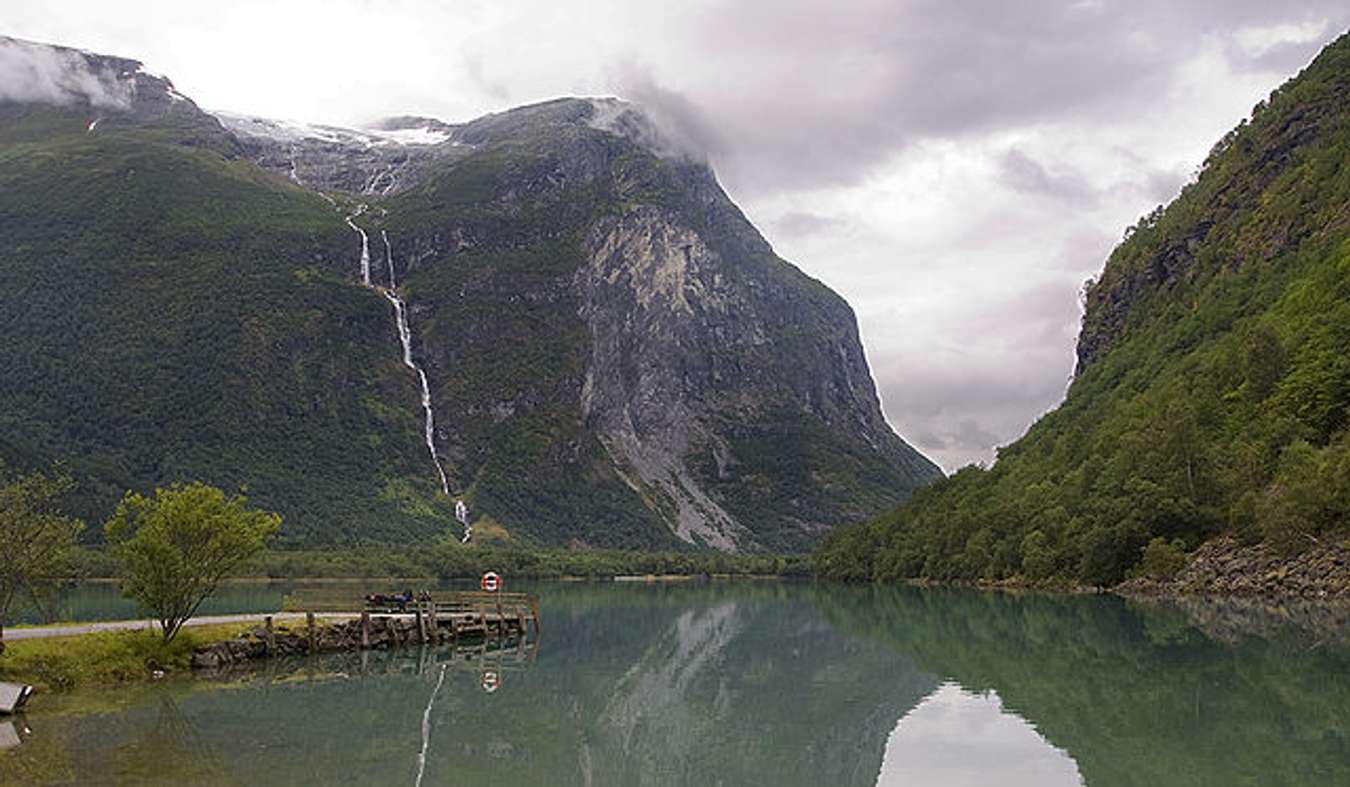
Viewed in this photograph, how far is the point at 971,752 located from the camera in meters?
22.9

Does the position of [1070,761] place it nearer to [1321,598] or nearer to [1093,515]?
[1321,598]

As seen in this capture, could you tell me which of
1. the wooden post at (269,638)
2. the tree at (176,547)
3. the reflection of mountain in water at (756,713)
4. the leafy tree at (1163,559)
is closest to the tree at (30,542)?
the tree at (176,547)

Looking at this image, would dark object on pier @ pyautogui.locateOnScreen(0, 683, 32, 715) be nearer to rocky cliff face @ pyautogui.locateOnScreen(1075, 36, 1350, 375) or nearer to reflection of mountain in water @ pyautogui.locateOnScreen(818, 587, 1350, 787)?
reflection of mountain in water @ pyautogui.locateOnScreen(818, 587, 1350, 787)

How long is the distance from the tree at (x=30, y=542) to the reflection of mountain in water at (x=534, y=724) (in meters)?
5.58

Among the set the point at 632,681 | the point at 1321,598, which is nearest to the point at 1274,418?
the point at 1321,598

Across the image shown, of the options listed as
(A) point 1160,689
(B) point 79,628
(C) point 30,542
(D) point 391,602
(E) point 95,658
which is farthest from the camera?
(D) point 391,602

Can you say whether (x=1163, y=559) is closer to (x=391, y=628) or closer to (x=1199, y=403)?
(x=1199, y=403)

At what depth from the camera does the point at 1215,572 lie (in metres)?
70.4

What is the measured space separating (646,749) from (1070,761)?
28.0 feet

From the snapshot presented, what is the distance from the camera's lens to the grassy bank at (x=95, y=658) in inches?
1237

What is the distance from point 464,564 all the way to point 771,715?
425ft

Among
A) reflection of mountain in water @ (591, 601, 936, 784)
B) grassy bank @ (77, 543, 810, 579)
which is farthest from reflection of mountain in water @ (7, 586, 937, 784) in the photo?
grassy bank @ (77, 543, 810, 579)

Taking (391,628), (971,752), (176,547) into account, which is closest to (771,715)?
(971,752)

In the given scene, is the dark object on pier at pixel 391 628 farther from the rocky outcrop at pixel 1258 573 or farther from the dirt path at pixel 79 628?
the rocky outcrop at pixel 1258 573
